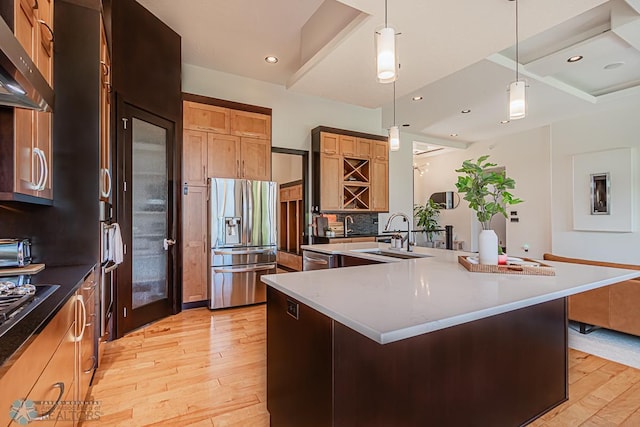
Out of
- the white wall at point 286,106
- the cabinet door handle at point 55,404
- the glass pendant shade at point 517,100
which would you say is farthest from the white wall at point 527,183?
the cabinet door handle at point 55,404

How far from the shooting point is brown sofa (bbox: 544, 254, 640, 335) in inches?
107

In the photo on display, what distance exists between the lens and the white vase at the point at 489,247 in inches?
74.0

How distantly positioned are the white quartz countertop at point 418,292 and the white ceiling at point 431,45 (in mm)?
2121

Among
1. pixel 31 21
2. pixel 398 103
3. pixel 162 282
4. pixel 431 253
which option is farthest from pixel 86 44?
pixel 398 103

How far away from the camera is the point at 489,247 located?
1.89 meters

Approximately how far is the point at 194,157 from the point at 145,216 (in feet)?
3.22

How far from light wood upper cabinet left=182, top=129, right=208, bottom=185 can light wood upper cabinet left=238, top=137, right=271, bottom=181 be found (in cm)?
48

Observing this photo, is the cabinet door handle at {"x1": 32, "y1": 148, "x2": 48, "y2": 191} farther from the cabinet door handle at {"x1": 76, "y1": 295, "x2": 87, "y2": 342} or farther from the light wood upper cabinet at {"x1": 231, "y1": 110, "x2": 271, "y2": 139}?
the light wood upper cabinet at {"x1": 231, "y1": 110, "x2": 271, "y2": 139}

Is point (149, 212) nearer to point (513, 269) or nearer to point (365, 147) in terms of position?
point (513, 269)

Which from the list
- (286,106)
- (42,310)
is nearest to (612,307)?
(42,310)

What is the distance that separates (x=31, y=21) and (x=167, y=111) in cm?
202

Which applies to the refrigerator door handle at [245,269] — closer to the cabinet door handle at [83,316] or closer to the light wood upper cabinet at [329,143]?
the light wood upper cabinet at [329,143]

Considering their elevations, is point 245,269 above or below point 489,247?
below

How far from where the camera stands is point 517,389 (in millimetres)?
1704
